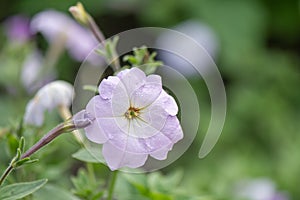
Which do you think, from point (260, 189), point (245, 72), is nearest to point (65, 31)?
point (260, 189)

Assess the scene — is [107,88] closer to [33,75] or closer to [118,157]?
[118,157]

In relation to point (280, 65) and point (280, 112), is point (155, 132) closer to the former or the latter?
point (280, 112)

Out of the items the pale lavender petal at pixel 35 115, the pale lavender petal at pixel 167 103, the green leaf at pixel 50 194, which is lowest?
the green leaf at pixel 50 194

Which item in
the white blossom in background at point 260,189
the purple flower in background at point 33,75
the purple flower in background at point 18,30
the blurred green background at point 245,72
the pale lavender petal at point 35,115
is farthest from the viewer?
the blurred green background at point 245,72

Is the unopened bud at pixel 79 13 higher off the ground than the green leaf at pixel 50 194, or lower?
higher

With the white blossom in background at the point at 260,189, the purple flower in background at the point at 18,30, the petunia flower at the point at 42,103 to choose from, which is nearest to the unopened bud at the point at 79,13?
the petunia flower at the point at 42,103

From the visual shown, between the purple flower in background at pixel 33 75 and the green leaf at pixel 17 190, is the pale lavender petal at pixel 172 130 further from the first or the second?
the purple flower in background at pixel 33 75
